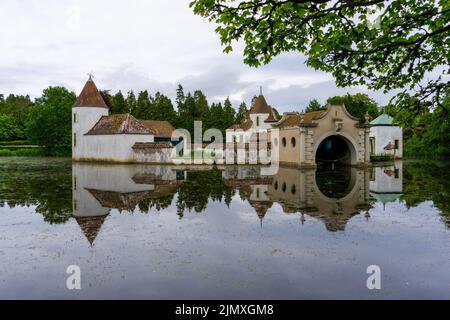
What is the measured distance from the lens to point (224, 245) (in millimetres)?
8773

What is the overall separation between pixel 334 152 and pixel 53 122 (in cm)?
3891

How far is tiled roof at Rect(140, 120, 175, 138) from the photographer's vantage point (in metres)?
53.6

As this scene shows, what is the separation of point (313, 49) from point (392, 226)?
6.09 m

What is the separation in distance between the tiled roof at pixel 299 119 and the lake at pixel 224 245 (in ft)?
52.7

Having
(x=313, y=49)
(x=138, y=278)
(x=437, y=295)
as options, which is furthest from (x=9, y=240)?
(x=437, y=295)

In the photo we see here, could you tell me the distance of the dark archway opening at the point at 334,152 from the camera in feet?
117

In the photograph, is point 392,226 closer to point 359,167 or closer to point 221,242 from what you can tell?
point 221,242

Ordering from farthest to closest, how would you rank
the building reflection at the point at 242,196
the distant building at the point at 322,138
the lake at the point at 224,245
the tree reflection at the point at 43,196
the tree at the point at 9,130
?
the tree at the point at 9,130 → the distant building at the point at 322,138 → the tree reflection at the point at 43,196 → the building reflection at the point at 242,196 → the lake at the point at 224,245

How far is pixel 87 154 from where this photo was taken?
134 ft

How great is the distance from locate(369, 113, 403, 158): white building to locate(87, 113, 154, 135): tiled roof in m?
29.3

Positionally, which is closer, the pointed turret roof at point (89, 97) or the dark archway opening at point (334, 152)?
the dark archway opening at point (334, 152)

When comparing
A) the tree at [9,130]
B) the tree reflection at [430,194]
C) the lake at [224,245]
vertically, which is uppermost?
the tree at [9,130]

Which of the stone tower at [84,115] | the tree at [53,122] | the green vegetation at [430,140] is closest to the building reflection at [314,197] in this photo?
the green vegetation at [430,140]

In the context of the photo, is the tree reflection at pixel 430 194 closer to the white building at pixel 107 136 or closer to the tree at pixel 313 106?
the white building at pixel 107 136
